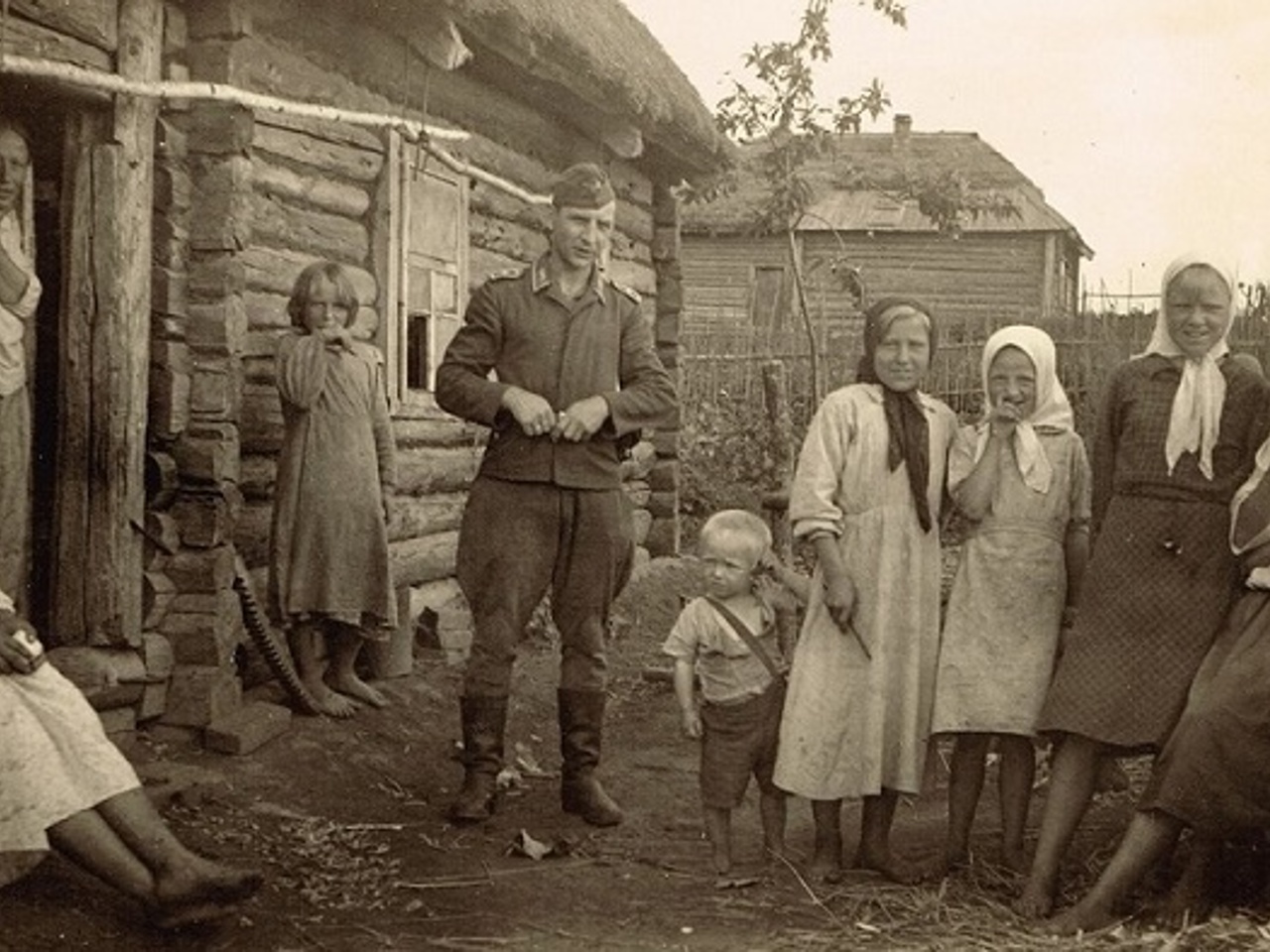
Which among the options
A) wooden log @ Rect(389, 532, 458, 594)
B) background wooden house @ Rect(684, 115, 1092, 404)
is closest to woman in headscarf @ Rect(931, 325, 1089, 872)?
wooden log @ Rect(389, 532, 458, 594)

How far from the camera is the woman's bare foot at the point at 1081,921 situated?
4.14 meters

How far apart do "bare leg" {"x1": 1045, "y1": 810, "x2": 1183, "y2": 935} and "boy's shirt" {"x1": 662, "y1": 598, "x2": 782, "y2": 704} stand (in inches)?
44.4

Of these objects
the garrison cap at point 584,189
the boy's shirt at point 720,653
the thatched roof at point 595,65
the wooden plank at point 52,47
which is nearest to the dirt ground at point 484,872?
the boy's shirt at point 720,653

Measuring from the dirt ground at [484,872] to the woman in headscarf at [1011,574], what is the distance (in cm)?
30

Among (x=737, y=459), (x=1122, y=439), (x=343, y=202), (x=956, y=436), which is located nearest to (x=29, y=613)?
(x=343, y=202)

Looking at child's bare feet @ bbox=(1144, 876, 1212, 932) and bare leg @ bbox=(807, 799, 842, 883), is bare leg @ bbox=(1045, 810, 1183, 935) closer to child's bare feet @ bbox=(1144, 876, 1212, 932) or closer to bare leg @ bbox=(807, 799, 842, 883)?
child's bare feet @ bbox=(1144, 876, 1212, 932)

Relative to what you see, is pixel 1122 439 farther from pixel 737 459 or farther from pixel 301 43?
pixel 737 459

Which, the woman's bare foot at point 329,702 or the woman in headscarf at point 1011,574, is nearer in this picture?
the woman in headscarf at point 1011,574

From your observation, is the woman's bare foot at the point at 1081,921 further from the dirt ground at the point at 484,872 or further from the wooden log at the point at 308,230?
the wooden log at the point at 308,230

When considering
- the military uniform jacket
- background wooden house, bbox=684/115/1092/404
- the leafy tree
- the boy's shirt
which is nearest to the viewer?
the boy's shirt

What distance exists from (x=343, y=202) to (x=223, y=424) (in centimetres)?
178

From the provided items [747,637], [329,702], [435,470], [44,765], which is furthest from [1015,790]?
[435,470]

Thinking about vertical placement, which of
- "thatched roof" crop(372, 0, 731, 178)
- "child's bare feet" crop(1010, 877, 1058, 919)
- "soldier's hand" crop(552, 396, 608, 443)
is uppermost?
"thatched roof" crop(372, 0, 731, 178)

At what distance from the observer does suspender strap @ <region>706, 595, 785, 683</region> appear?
484 centimetres
